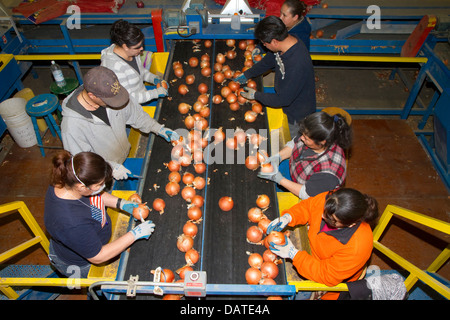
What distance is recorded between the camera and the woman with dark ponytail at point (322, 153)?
2.48 metres

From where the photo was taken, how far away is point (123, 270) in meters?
2.38

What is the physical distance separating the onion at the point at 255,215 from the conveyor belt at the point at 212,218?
0.16 ft

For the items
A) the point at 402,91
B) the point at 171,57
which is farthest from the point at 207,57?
the point at 402,91

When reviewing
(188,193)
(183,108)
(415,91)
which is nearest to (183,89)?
(183,108)

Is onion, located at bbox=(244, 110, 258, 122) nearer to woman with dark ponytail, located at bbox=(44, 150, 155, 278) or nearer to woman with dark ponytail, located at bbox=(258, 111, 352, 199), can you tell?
woman with dark ponytail, located at bbox=(258, 111, 352, 199)

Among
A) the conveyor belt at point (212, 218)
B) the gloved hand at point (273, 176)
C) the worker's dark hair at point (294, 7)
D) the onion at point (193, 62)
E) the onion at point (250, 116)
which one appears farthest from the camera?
the onion at point (193, 62)

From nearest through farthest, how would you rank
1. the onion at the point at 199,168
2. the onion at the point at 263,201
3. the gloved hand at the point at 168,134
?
the onion at the point at 263,201
the onion at the point at 199,168
the gloved hand at the point at 168,134

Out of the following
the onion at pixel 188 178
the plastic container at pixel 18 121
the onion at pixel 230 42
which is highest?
the onion at pixel 230 42

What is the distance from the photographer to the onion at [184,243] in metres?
2.46

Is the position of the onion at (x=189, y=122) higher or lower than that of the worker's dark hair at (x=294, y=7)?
lower

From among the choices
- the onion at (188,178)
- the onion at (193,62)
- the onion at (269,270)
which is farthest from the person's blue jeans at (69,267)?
the onion at (193,62)

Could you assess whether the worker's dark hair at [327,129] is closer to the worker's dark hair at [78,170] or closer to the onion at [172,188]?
the onion at [172,188]

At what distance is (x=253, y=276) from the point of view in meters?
2.31

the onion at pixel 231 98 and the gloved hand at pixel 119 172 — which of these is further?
the onion at pixel 231 98
